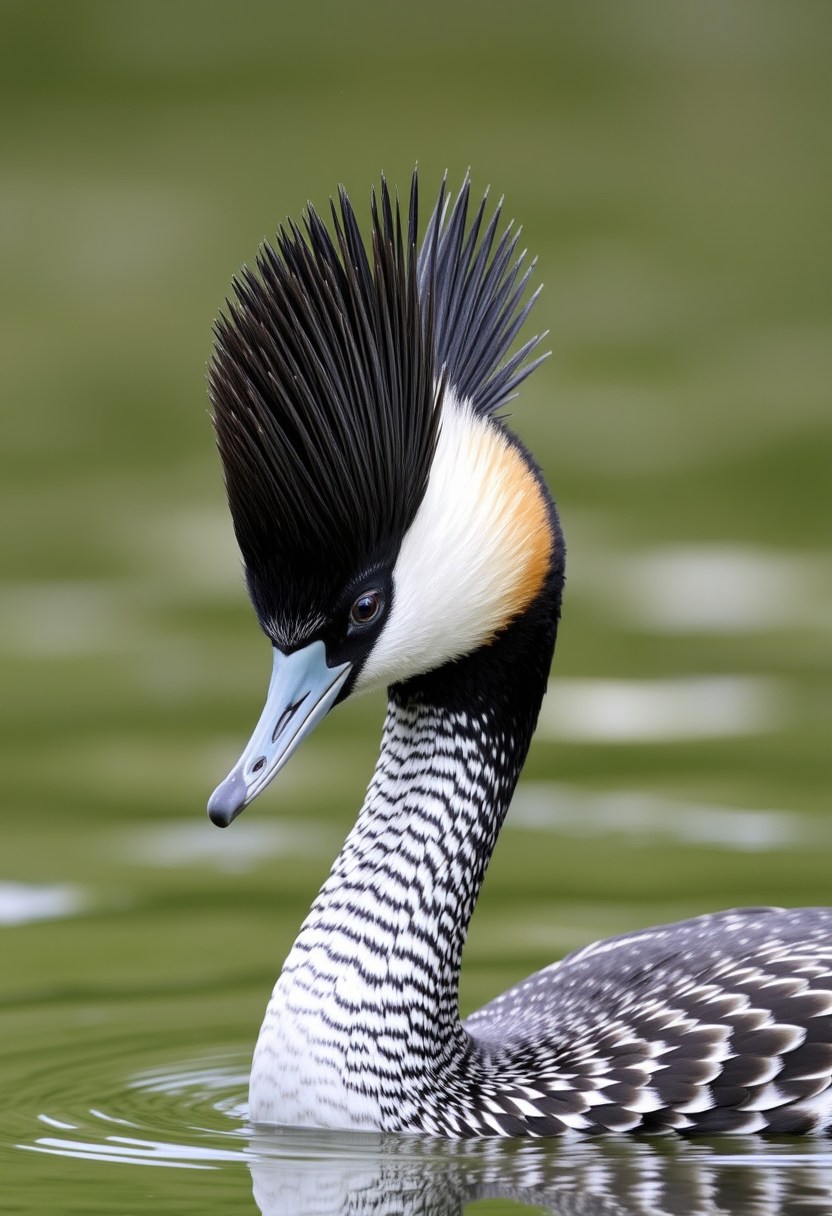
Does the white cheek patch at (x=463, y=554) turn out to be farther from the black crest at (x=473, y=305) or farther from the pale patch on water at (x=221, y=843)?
the pale patch on water at (x=221, y=843)

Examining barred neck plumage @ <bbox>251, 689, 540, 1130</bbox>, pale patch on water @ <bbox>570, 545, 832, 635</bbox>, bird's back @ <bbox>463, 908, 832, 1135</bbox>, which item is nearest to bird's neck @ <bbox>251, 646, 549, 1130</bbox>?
barred neck plumage @ <bbox>251, 689, 540, 1130</bbox>

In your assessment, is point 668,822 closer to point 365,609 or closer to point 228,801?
point 365,609

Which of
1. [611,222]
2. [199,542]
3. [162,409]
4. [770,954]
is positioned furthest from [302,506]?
[611,222]

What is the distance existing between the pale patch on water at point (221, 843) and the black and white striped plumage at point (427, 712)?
250 centimetres

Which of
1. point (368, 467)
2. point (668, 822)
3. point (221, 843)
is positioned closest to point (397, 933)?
point (368, 467)

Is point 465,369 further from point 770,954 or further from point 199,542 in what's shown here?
point 199,542

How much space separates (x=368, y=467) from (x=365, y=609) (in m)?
0.42

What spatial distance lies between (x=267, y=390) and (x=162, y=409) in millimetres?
11819

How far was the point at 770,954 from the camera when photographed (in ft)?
25.5

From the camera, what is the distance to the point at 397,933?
786cm

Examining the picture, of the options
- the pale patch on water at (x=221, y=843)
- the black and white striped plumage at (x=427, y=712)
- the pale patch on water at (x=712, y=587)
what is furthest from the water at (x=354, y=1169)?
the pale patch on water at (x=712, y=587)

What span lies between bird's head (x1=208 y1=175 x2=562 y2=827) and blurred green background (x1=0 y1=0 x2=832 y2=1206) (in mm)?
1687

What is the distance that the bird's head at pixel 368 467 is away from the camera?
7.25 metres

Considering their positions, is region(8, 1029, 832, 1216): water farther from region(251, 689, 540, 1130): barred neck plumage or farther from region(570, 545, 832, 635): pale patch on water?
region(570, 545, 832, 635): pale patch on water
